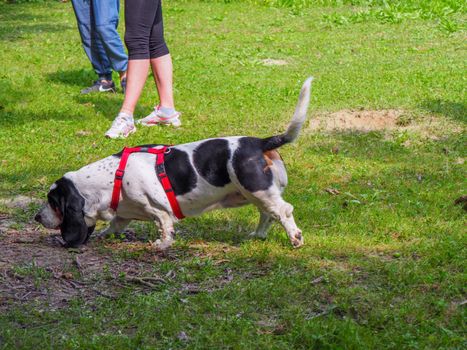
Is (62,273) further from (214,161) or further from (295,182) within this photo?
(295,182)

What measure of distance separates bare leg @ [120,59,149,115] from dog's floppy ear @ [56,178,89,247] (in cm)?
273

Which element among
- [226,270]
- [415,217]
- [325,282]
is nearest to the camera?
[325,282]

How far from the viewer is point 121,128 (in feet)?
25.7

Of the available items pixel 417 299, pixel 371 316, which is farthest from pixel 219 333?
pixel 417 299

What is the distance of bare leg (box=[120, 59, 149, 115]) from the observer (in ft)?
25.9

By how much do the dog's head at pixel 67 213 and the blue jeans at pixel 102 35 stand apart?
4563 millimetres

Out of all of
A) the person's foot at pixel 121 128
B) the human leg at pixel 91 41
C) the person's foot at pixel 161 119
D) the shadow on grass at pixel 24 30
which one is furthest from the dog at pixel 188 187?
the shadow on grass at pixel 24 30

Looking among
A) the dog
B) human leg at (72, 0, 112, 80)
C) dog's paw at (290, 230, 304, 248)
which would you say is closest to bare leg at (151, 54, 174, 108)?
human leg at (72, 0, 112, 80)

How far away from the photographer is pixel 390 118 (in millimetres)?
8273

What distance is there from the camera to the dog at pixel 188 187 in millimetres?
5066

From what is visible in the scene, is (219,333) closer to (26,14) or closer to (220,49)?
(220,49)

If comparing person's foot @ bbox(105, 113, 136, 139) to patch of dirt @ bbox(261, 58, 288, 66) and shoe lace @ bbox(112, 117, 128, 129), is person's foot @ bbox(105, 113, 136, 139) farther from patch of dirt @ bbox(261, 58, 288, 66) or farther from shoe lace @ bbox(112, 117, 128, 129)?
patch of dirt @ bbox(261, 58, 288, 66)

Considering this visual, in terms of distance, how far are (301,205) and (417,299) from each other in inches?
74.5

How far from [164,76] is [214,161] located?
3272mm
